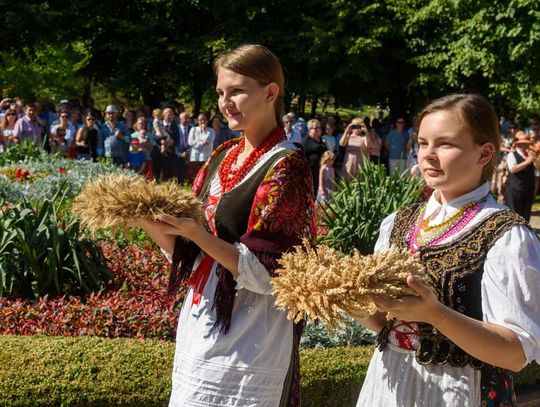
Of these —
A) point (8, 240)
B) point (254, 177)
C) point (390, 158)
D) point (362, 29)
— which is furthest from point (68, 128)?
point (254, 177)

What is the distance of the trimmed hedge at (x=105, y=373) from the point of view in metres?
4.26

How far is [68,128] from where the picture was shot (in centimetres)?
1522

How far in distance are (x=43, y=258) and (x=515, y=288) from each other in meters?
4.68

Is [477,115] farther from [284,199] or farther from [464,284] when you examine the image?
[284,199]

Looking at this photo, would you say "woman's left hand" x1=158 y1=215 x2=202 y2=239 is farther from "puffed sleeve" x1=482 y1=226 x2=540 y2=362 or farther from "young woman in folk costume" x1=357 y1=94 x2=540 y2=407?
"puffed sleeve" x1=482 y1=226 x2=540 y2=362

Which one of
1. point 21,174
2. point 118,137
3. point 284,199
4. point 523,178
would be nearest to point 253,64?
point 284,199

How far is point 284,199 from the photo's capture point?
3008mm

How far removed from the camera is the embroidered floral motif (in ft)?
9.80

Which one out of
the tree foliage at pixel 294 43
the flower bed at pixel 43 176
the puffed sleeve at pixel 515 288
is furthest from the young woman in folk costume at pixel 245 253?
the tree foliage at pixel 294 43

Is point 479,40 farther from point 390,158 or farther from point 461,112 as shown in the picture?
point 461,112

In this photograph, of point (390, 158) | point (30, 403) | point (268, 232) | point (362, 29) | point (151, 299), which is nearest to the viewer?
point (268, 232)

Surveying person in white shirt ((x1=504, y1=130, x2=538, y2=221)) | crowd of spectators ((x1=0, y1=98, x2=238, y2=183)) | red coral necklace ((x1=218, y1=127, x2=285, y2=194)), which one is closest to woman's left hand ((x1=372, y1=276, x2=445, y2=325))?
red coral necklace ((x1=218, y1=127, x2=285, y2=194))

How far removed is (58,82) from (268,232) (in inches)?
1131

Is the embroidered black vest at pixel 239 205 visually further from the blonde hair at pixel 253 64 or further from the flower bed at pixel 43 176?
the flower bed at pixel 43 176
